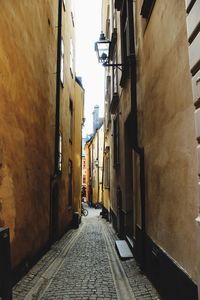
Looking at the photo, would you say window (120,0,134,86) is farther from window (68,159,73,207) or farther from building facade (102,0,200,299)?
window (68,159,73,207)

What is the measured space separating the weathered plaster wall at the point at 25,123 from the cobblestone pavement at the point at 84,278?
53 cm

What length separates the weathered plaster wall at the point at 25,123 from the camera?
5.55 m

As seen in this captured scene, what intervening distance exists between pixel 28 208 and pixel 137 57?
4299 millimetres

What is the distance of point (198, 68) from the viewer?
3.17m

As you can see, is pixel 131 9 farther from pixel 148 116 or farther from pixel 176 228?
pixel 176 228

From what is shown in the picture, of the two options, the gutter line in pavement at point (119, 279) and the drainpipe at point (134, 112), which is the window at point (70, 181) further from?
the drainpipe at point (134, 112)

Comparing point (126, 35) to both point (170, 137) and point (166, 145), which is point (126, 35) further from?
point (170, 137)

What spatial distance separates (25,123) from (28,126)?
269mm

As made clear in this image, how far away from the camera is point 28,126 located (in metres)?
7.06

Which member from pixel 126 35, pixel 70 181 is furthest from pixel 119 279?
pixel 70 181

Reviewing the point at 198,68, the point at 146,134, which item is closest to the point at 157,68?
the point at 146,134

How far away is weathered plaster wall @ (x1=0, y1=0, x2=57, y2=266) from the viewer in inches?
219

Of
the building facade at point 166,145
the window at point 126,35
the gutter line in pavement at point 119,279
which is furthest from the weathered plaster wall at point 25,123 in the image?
the building facade at point 166,145

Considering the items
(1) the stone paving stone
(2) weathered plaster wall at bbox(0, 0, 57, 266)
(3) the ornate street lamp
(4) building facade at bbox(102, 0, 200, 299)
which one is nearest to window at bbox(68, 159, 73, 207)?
(2) weathered plaster wall at bbox(0, 0, 57, 266)
